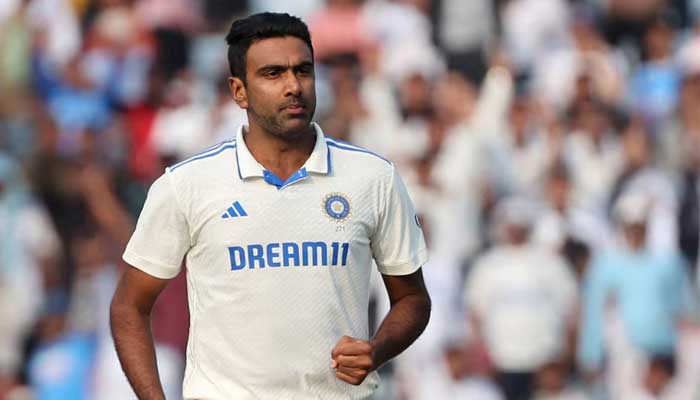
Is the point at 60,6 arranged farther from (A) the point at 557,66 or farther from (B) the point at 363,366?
(B) the point at 363,366

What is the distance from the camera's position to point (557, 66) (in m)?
12.2

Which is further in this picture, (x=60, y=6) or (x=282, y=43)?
(x=60, y=6)

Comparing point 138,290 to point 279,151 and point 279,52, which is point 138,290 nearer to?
point 279,151

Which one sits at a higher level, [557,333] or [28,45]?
[28,45]

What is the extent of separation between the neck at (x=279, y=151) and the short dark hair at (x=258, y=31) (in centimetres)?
21

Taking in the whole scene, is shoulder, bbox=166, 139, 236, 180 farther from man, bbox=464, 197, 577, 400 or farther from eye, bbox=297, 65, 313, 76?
man, bbox=464, 197, 577, 400

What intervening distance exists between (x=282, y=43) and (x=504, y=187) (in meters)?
6.97

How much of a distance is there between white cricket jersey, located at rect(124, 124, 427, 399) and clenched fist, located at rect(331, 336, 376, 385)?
0.69 feet

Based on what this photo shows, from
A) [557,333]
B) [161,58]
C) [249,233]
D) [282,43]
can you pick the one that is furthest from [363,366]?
[161,58]

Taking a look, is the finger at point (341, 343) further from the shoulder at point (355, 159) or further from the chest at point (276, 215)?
the shoulder at point (355, 159)

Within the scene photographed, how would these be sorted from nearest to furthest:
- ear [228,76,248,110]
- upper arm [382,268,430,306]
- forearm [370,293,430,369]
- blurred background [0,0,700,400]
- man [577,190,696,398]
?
forearm [370,293,430,369] → ear [228,76,248,110] → upper arm [382,268,430,306] → man [577,190,696,398] → blurred background [0,0,700,400]

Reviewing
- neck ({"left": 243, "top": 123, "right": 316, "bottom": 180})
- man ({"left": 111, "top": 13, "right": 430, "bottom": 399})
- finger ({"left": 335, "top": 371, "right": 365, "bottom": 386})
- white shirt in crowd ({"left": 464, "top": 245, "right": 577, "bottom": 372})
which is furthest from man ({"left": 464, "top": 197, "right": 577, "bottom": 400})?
finger ({"left": 335, "top": 371, "right": 365, "bottom": 386})

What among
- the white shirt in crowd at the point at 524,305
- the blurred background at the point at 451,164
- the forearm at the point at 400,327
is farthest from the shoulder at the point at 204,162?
the white shirt in crowd at the point at 524,305

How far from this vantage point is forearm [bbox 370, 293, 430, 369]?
4754 mm
